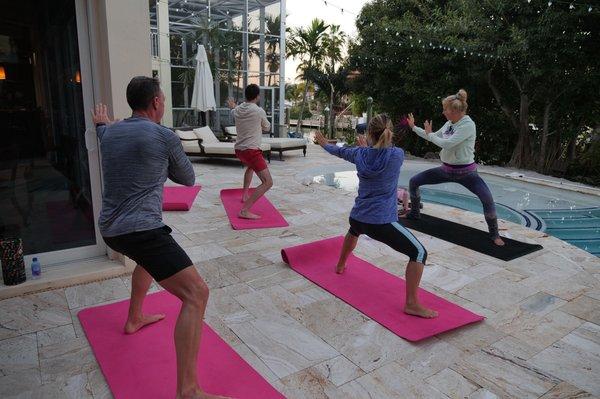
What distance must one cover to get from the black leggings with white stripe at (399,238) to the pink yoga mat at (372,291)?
1.53 ft

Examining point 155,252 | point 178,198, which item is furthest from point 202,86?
point 155,252

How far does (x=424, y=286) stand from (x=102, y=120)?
9.23 ft

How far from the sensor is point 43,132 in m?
3.85

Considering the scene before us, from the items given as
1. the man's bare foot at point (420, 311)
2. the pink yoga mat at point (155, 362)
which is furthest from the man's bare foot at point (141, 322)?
the man's bare foot at point (420, 311)

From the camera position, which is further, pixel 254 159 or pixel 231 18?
pixel 231 18

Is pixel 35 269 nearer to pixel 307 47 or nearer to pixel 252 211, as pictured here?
pixel 252 211

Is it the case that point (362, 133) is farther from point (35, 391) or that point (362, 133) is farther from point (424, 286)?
point (35, 391)

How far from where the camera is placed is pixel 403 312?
3.10m

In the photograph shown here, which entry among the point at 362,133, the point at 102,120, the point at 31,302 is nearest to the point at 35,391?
the point at 31,302

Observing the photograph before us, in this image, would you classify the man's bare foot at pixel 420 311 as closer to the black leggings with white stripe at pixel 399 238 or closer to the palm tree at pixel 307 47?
the black leggings with white stripe at pixel 399 238

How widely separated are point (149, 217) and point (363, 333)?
1.64 metres

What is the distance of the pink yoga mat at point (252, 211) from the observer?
520 centimetres

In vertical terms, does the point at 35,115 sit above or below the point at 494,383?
above

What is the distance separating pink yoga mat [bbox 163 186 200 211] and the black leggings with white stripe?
3.49 metres
